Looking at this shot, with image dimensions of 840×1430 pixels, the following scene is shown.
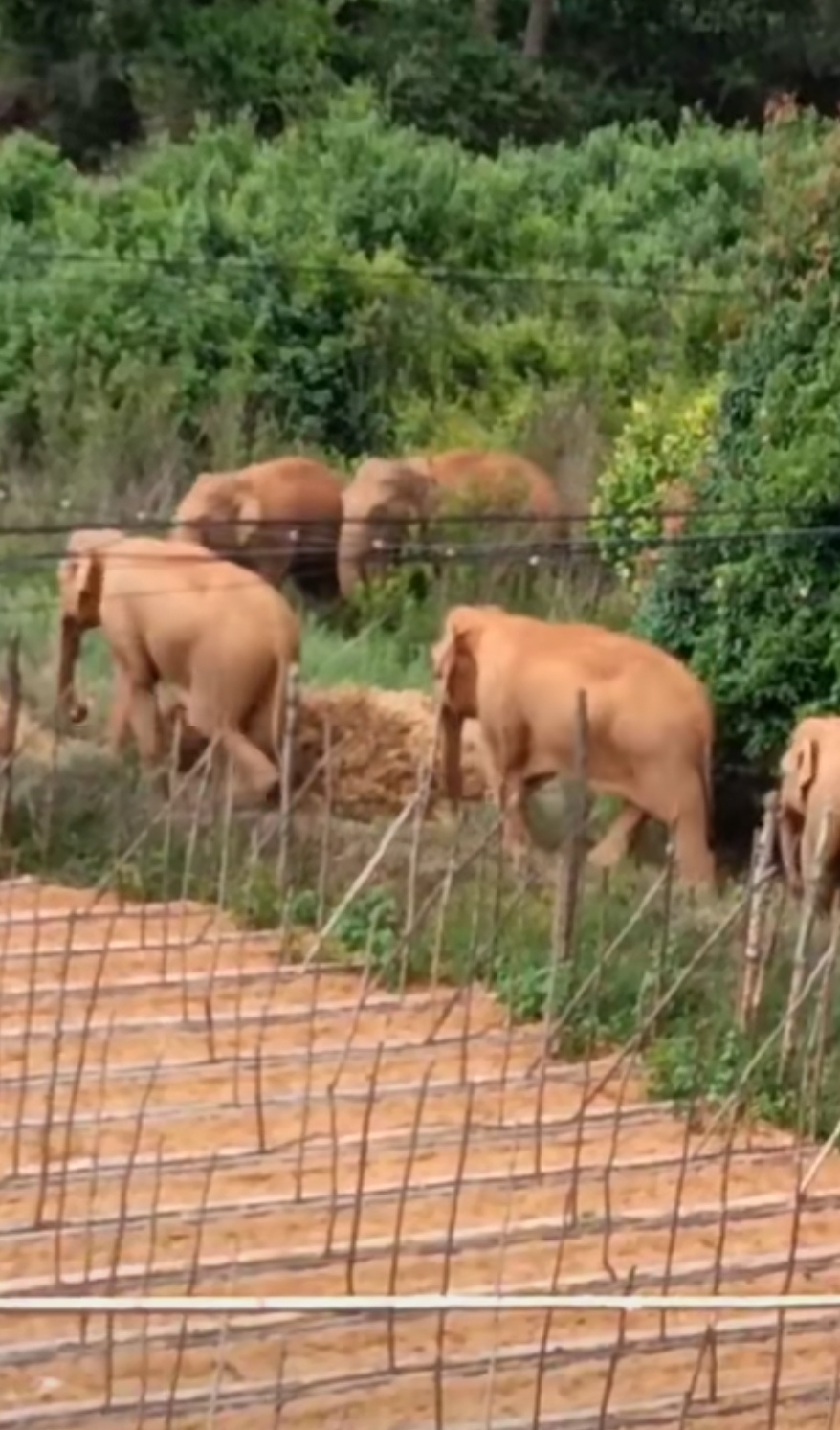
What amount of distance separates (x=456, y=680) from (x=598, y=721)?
544 millimetres

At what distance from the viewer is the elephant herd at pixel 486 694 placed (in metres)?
8.55

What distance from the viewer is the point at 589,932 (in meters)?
7.59

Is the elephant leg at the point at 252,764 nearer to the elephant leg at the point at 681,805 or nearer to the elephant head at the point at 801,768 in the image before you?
the elephant leg at the point at 681,805

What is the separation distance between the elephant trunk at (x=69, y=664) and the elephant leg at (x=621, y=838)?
153 centimetres

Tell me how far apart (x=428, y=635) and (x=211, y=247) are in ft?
11.5

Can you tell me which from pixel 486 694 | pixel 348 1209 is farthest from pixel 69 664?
pixel 348 1209

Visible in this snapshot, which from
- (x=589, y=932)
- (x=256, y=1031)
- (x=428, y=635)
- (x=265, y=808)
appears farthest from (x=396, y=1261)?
(x=428, y=635)

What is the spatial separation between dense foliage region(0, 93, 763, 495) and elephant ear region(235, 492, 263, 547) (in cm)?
150

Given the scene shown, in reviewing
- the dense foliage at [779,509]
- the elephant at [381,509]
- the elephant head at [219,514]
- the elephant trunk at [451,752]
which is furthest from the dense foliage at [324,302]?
the elephant trunk at [451,752]

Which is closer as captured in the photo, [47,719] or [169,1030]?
[169,1030]

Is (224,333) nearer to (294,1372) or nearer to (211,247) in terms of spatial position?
(211,247)

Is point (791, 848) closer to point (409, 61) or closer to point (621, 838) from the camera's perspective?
point (621, 838)

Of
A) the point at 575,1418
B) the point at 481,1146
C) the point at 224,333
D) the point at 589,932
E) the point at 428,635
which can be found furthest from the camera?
the point at 224,333

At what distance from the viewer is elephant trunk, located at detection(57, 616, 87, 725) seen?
9.44 metres
